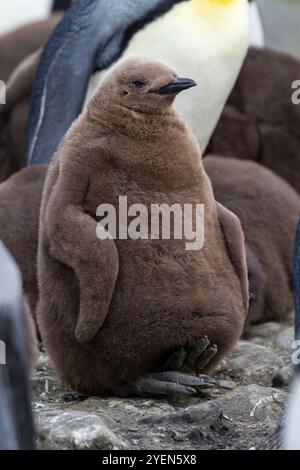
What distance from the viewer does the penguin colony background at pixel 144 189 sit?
389cm

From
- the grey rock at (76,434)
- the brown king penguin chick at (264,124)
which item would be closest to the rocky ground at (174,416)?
the grey rock at (76,434)

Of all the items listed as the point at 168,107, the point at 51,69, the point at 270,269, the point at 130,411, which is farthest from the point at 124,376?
the point at 51,69

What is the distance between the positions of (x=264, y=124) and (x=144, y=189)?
2.28m

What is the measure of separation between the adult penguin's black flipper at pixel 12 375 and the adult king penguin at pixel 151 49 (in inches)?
82.4

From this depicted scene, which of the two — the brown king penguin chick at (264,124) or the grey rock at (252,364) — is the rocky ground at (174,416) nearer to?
the grey rock at (252,364)

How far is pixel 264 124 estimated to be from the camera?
20.2ft

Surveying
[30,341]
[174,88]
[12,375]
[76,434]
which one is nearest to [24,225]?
[30,341]

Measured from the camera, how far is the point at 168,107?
159 inches

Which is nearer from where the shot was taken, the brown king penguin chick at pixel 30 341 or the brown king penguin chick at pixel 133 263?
the brown king penguin chick at pixel 133 263

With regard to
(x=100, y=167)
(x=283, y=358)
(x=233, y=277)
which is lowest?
(x=283, y=358)

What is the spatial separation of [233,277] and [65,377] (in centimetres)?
52

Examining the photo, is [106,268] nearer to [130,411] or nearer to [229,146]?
[130,411]

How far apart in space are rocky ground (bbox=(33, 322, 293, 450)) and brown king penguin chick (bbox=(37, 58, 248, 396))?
84 millimetres

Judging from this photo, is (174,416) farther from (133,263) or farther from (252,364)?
(252,364)
